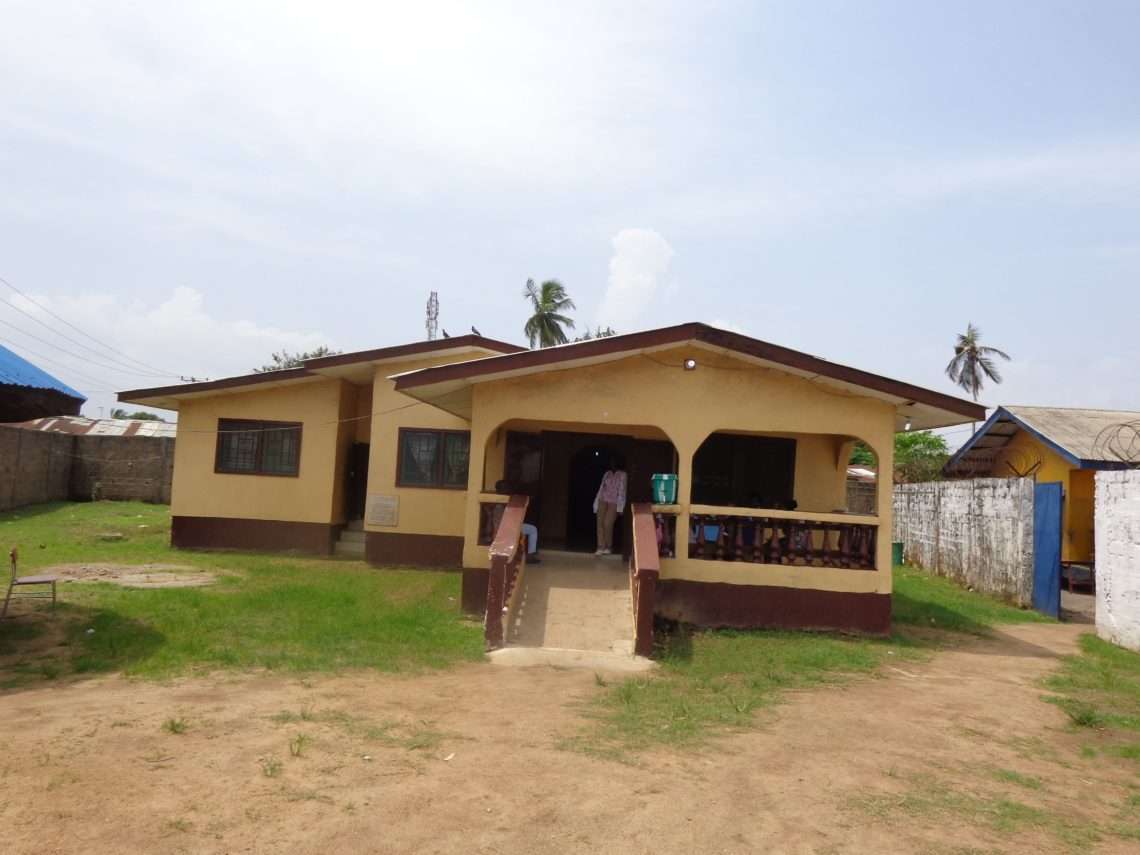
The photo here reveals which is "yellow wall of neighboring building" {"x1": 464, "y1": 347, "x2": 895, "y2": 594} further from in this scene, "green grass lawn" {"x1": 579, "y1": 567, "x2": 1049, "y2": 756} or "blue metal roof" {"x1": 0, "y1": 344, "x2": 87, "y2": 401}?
"blue metal roof" {"x1": 0, "y1": 344, "x2": 87, "y2": 401}

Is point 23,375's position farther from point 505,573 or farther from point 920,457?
point 920,457

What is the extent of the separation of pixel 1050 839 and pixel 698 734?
2305 mm

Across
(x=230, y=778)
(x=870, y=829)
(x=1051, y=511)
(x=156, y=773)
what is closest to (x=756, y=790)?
(x=870, y=829)

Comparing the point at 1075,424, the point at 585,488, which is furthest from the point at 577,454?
the point at 1075,424

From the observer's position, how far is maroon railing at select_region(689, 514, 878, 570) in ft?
34.6

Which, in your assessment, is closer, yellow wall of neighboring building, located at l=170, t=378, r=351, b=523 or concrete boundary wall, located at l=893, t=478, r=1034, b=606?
concrete boundary wall, located at l=893, t=478, r=1034, b=606

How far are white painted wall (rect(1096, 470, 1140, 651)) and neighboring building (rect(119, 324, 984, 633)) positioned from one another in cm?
186

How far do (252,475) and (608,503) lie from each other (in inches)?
293

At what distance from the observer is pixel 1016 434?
20.0 meters

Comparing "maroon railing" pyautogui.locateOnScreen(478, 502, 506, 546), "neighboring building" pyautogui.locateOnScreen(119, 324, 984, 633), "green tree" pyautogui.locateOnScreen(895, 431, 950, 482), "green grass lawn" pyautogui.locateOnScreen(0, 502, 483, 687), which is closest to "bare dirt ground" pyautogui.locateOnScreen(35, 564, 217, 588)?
"green grass lawn" pyautogui.locateOnScreen(0, 502, 483, 687)

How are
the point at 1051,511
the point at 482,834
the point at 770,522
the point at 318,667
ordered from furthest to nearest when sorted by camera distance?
the point at 1051,511 → the point at 770,522 → the point at 318,667 → the point at 482,834

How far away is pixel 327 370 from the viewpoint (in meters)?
15.7

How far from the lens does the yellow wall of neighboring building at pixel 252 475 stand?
16.5m

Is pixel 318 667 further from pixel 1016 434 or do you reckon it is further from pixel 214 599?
pixel 1016 434
